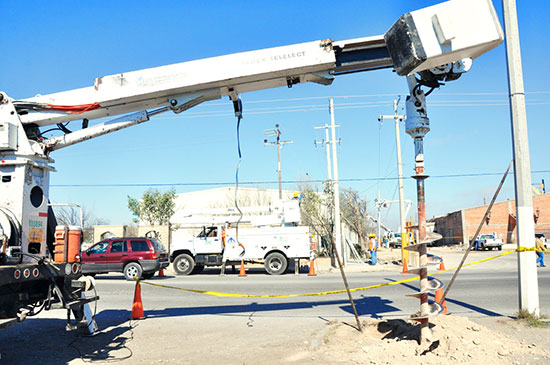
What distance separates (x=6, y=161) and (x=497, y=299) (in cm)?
1079

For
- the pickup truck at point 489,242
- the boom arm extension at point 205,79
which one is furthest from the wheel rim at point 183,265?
the pickup truck at point 489,242

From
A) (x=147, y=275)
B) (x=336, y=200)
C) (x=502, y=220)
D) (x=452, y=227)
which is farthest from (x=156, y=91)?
(x=452, y=227)

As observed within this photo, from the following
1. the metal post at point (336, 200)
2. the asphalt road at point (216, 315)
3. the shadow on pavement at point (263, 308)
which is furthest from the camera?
the metal post at point (336, 200)

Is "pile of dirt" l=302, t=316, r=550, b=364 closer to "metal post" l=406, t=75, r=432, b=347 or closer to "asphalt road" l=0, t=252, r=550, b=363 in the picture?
"metal post" l=406, t=75, r=432, b=347

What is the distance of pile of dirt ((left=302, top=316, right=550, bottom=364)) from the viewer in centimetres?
550

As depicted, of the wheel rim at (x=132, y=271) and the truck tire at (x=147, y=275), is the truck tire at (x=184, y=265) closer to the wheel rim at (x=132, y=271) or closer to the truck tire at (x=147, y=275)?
the truck tire at (x=147, y=275)

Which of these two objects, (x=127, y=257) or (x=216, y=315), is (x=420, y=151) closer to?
(x=216, y=315)

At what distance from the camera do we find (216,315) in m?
9.41

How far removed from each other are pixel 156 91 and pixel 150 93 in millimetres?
114

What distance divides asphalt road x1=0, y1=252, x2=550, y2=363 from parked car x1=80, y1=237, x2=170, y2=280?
10.6 ft

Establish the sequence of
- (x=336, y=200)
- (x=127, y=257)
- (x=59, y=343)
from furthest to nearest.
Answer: (x=336, y=200) < (x=127, y=257) < (x=59, y=343)

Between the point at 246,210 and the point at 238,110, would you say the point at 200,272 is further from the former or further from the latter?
the point at 238,110

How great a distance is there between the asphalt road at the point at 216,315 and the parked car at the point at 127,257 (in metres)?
3.23

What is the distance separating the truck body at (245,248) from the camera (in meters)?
19.6
